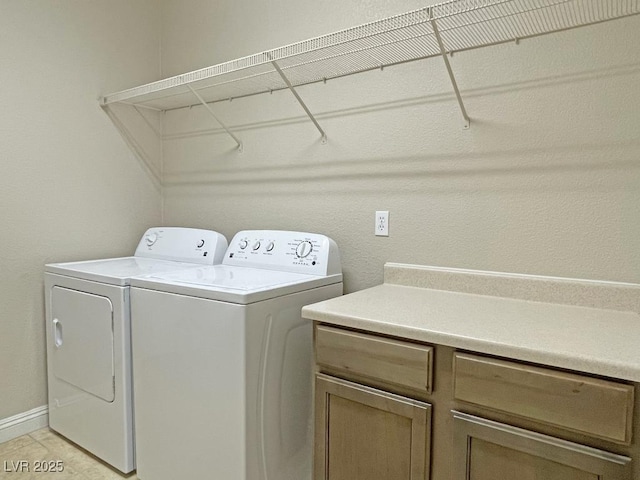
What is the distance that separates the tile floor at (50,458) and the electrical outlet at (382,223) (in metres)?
1.52

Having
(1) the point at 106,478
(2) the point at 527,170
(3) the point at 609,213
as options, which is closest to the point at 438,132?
(2) the point at 527,170

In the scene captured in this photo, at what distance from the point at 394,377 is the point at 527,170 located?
91 cm

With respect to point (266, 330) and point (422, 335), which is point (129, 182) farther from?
point (422, 335)

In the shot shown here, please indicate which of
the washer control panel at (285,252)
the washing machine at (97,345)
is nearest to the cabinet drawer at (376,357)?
the washer control panel at (285,252)

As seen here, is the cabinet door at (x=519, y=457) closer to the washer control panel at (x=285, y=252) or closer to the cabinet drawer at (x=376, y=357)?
the cabinet drawer at (x=376, y=357)

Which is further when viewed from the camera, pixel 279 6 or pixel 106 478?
pixel 279 6

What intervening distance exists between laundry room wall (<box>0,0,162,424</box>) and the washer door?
20 cm

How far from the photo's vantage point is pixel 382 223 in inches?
76.7

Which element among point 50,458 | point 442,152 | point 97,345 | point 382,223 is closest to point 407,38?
point 442,152

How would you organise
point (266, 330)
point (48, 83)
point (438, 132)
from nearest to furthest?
point (266, 330) < point (438, 132) < point (48, 83)

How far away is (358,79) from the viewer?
199cm

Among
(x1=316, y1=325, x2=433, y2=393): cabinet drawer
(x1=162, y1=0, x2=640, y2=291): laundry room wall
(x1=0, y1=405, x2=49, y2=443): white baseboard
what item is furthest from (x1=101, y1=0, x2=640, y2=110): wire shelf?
(x1=0, y1=405, x2=49, y2=443): white baseboard

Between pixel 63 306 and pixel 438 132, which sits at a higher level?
pixel 438 132

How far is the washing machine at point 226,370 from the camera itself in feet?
4.99
